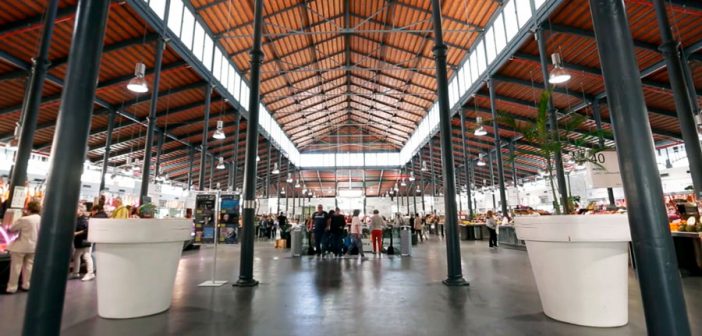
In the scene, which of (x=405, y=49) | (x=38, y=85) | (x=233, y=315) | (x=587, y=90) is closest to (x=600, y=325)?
(x=233, y=315)

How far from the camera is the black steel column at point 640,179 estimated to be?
1673mm

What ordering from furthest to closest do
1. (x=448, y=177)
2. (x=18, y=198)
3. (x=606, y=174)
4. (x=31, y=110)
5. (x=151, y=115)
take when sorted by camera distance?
(x=151, y=115), (x=606, y=174), (x=31, y=110), (x=18, y=198), (x=448, y=177)

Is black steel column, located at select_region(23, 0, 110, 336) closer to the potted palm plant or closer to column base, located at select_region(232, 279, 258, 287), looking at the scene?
column base, located at select_region(232, 279, 258, 287)

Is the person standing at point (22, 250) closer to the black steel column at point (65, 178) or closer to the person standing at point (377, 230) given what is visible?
the black steel column at point (65, 178)

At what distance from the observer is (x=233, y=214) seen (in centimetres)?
845

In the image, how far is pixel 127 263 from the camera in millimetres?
3049

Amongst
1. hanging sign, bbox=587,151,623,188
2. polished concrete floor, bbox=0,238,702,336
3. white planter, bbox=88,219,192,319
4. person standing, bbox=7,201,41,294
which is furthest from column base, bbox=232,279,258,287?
hanging sign, bbox=587,151,623,188

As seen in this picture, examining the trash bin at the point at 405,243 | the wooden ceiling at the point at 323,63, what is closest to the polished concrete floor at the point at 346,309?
the trash bin at the point at 405,243

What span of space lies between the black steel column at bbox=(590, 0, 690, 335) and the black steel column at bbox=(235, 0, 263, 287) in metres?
4.46

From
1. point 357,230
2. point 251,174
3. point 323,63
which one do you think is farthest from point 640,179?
point 323,63

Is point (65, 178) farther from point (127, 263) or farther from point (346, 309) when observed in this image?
point (346, 309)

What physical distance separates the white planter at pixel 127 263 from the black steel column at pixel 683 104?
31.4ft

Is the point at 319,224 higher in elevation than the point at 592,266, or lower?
higher

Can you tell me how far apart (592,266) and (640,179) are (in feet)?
3.79
